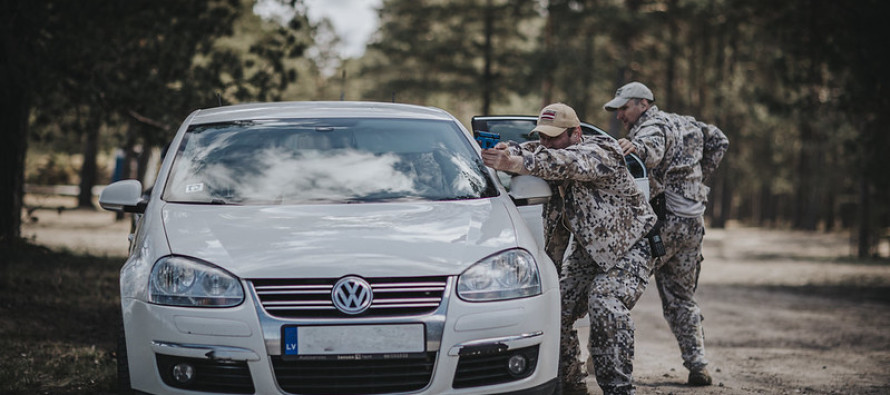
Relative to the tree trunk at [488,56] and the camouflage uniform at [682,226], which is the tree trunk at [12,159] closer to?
the camouflage uniform at [682,226]

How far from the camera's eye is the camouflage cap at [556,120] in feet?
16.2

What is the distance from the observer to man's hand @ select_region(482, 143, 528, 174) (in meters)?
4.54

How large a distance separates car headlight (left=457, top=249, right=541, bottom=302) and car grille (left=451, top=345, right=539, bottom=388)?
0.78ft

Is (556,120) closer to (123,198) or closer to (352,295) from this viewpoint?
(352,295)

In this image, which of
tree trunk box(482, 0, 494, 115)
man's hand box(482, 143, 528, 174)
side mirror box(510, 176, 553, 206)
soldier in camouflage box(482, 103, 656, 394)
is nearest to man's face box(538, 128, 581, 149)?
soldier in camouflage box(482, 103, 656, 394)

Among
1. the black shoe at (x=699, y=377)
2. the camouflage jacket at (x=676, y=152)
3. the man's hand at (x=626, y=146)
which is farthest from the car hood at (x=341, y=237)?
the black shoe at (x=699, y=377)

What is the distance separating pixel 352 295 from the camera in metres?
3.68

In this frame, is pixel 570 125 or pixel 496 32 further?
pixel 496 32

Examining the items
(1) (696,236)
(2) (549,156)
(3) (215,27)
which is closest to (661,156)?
(1) (696,236)

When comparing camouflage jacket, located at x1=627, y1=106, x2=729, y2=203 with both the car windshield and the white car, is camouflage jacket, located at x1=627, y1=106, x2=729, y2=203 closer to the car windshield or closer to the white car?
the car windshield

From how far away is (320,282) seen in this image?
3686 millimetres

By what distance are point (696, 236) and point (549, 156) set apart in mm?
2060

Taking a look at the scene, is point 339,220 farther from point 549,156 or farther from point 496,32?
point 496,32

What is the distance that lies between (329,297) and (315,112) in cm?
180
